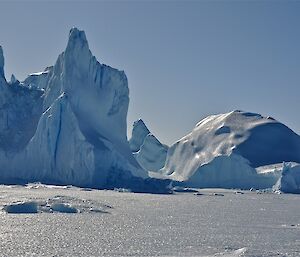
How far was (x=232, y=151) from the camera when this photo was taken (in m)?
86.8

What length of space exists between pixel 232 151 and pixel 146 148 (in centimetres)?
2584

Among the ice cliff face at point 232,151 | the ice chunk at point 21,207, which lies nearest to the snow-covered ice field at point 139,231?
the ice chunk at point 21,207

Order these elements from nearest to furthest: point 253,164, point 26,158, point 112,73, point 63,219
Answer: point 63,219
point 26,158
point 112,73
point 253,164

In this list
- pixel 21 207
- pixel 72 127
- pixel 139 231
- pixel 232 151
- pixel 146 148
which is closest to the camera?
pixel 139 231

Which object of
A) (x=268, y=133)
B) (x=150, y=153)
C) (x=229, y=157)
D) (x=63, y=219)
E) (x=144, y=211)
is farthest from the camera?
(x=150, y=153)

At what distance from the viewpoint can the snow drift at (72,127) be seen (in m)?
69.1

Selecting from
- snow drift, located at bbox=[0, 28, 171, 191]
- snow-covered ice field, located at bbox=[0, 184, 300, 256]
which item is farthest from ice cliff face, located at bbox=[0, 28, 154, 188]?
snow-covered ice field, located at bbox=[0, 184, 300, 256]

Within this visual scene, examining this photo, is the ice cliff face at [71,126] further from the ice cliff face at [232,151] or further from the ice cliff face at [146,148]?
the ice cliff face at [146,148]

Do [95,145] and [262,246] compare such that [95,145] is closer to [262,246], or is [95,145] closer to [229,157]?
[229,157]

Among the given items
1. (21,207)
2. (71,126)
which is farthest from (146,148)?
(21,207)

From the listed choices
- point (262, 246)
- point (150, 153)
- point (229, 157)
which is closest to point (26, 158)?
point (229, 157)

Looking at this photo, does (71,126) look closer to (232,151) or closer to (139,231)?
(232,151)

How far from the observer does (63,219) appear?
117 ft

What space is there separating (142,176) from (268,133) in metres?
30.8
